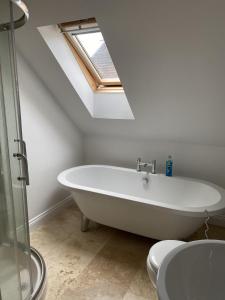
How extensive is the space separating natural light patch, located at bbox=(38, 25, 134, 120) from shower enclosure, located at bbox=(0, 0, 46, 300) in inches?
25.7

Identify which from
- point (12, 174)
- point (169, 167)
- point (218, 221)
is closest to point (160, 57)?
point (169, 167)

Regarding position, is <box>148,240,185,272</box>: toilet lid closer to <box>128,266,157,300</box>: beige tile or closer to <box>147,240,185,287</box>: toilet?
<box>147,240,185,287</box>: toilet

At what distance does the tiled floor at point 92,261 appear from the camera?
1.78 m

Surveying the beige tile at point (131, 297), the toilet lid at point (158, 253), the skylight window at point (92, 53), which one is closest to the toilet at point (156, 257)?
the toilet lid at point (158, 253)

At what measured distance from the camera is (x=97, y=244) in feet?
7.76

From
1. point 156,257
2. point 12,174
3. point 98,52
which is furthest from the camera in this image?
point 98,52

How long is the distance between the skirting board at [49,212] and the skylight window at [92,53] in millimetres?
1560

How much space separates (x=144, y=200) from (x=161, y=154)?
3.12ft

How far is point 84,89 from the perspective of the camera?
8.79 feet

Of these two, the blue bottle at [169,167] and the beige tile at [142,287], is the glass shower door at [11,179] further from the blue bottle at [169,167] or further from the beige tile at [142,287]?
the blue bottle at [169,167]

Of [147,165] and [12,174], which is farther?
[147,165]

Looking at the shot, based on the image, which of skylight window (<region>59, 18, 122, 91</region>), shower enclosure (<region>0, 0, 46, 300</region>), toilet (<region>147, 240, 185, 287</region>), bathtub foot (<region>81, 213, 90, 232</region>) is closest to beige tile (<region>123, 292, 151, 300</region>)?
toilet (<region>147, 240, 185, 287</region>)

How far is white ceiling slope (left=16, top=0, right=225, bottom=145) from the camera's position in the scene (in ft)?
4.93

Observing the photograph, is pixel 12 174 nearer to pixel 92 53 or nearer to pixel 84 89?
pixel 84 89
